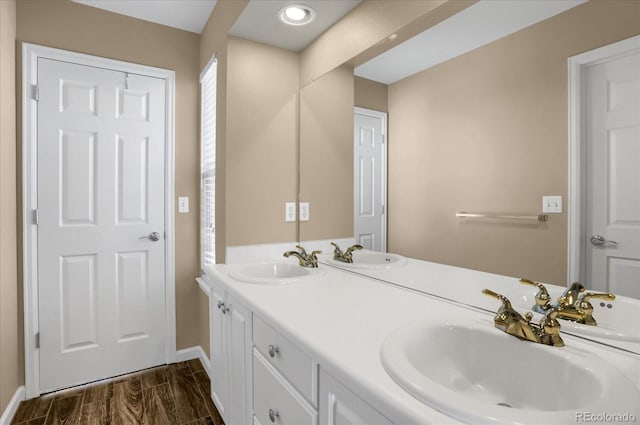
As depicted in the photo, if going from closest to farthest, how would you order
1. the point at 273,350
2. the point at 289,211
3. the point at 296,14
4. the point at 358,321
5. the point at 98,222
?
1. the point at 358,321
2. the point at 273,350
3. the point at 296,14
4. the point at 289,211
5. the point at 98,222

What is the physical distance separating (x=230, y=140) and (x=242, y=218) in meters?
0.46

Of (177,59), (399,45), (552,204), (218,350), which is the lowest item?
(218,350)

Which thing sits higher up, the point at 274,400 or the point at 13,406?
the point at 274,400

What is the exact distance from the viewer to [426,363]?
2.84 ft

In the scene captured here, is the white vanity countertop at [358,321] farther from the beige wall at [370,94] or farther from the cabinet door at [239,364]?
the beige wall at [370,94]

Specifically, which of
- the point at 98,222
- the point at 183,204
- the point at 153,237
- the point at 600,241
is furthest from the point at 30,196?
the point at 600,241

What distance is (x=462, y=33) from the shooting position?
114 centimetres

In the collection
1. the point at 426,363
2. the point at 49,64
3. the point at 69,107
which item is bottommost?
the point at 426,363

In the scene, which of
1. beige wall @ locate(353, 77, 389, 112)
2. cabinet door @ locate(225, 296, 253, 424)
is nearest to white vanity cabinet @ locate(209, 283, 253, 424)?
cabinet door @ locate(225, 296, 253, 424)

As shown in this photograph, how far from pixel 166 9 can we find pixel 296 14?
42.2 inches

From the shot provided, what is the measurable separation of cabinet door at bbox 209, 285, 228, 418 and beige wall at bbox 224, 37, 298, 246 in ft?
1.15

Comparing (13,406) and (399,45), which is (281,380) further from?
(13,406)

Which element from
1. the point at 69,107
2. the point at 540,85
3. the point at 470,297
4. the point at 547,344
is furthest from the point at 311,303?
the point at 69,107

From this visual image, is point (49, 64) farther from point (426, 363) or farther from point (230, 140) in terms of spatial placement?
point (426, 363)
